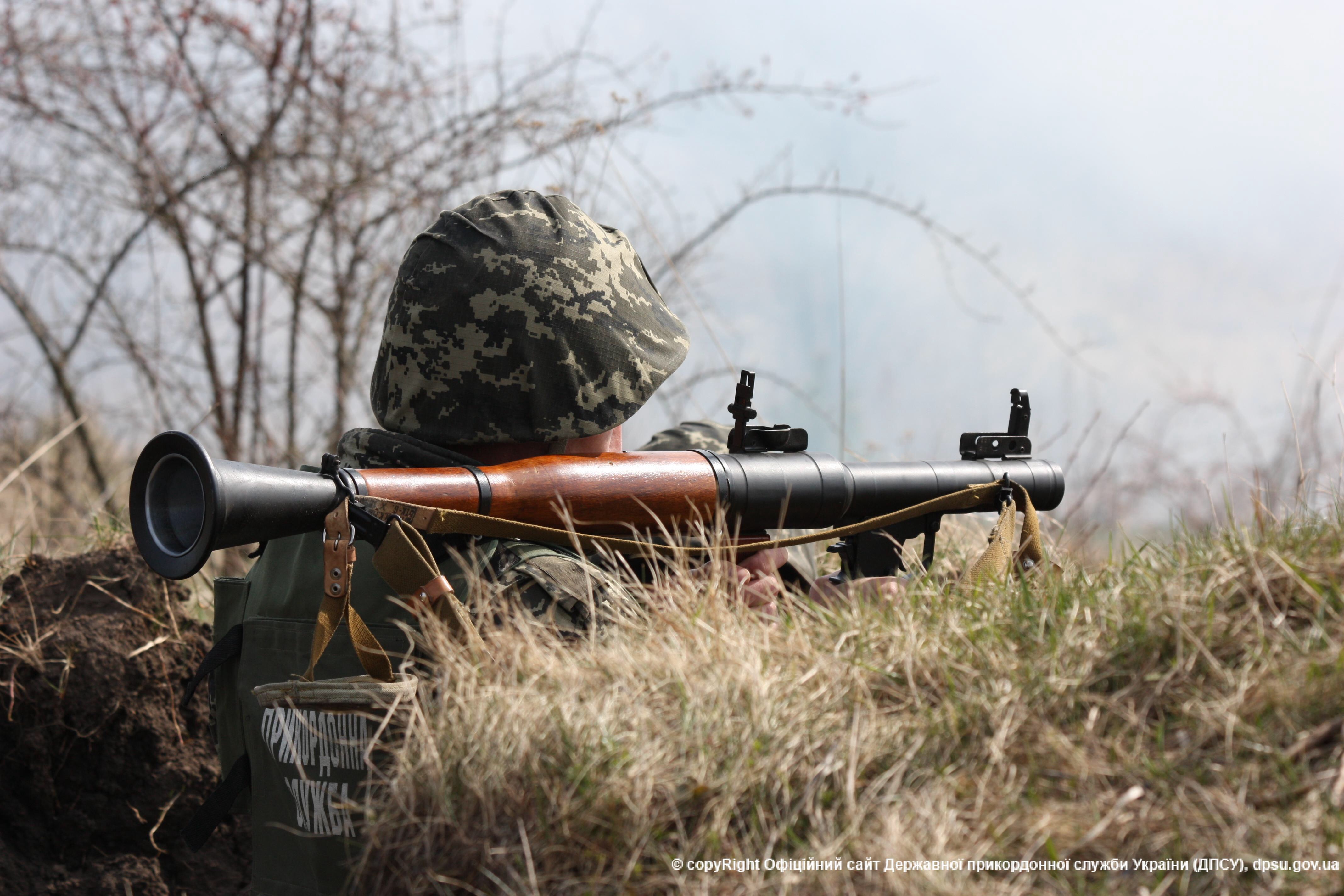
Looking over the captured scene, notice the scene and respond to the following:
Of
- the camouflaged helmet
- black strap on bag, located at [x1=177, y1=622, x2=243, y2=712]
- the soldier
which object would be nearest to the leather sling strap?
the soldier

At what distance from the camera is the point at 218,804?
251 cm

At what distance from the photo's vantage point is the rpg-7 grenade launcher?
1.94 meters

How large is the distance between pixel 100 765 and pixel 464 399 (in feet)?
6.28

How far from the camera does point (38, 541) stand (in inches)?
175

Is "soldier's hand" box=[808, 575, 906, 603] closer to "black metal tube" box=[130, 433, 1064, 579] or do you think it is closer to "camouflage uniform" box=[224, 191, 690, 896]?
"black metal tube" box=[130, 433, 1064, 579]

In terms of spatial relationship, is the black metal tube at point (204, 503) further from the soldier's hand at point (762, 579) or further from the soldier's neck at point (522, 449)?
the soldier's hand at point (762, 579)

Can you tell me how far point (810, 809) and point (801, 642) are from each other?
41cm

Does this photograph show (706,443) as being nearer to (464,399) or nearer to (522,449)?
(522,449)

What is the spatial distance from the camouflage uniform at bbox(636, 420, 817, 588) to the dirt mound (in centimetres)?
178

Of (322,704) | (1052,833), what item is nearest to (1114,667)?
(1052,833)

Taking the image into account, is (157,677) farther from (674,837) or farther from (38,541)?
(674,837)

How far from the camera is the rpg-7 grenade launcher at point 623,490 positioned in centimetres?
194

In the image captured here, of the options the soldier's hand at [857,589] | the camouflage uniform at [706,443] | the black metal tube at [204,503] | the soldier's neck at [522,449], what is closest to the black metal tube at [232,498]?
the black metal tube at [204,503]

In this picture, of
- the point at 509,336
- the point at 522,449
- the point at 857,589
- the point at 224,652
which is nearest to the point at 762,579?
the point at 857,589
